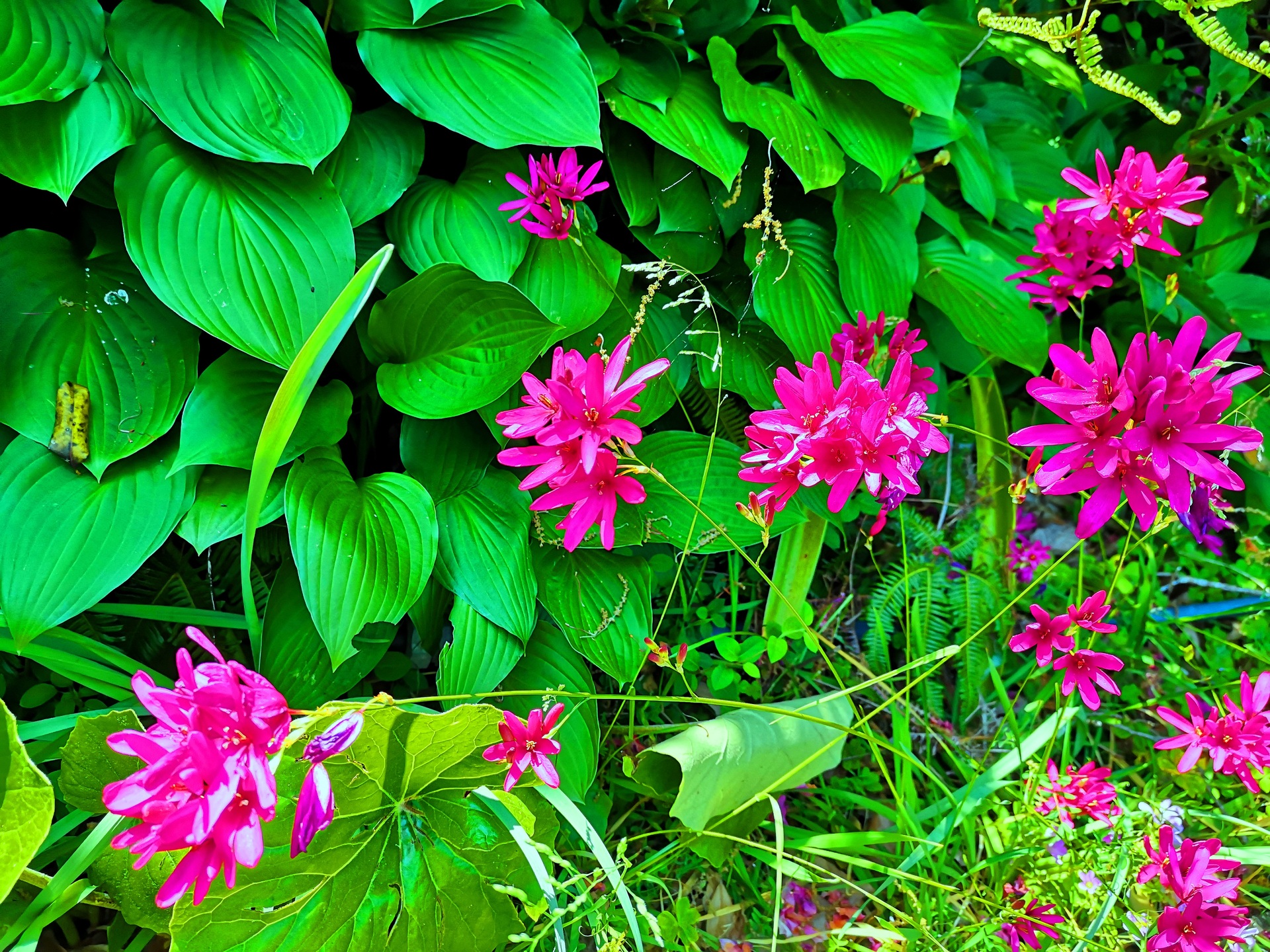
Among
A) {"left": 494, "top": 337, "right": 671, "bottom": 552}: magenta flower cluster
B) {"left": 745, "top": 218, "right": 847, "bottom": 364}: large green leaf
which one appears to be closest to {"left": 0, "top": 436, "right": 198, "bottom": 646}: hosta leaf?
{"left": 494, "top": 337, "right": 671, "bottom": 552}: magenta flower cluster

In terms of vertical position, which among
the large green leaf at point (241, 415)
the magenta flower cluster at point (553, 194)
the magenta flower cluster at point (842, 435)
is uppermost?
the magenta flower cluster at point (553, 194)

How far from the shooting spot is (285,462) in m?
1.19

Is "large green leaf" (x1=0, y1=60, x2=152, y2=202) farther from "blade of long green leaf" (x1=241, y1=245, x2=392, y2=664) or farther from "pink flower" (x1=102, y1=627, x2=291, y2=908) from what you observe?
"pink flower" (x1=102, y1=627, x2=291, y2=908)

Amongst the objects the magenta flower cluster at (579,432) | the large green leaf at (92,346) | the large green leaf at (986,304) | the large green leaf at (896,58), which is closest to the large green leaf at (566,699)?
the magenta flower cluster at (579,432)

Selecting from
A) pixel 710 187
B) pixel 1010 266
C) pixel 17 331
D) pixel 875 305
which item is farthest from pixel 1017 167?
pixel 17 331

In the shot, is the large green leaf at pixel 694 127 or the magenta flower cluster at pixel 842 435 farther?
the large green leaf at pixel 694 127

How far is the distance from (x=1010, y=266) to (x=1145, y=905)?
1204mm

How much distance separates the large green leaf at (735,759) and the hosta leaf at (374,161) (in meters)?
0.93

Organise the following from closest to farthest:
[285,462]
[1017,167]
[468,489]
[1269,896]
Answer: [285,462]
[468,489]
[1269,896]
[1017,167]

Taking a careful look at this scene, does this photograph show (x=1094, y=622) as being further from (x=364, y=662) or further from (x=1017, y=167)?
(x=1017, y=167)

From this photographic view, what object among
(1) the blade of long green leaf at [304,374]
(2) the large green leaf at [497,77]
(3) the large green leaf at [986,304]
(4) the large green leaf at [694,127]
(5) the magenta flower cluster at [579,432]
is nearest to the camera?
(1) the blade of long green leaf at [304,374]

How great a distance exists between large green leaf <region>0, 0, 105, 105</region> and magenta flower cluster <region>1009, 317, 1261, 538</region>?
4.13ft

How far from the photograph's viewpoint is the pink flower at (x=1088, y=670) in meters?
1.12

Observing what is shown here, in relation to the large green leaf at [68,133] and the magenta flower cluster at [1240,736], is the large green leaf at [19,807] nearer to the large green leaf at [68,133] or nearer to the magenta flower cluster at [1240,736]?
the large green leaf at [68,133]
